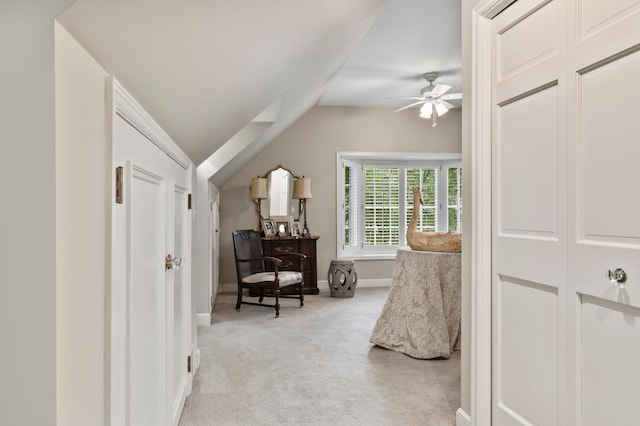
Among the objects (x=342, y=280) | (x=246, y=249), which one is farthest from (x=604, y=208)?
(x=342, y=280)

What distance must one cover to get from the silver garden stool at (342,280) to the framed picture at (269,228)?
94cm

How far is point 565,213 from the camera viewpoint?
1508mm

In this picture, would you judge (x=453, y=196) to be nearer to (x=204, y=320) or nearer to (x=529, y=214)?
(x=204, y=320)

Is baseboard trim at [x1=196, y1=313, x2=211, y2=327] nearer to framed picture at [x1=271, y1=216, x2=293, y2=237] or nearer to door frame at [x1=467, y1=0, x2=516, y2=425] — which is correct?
framed picture at [x1=271, y1=216, x2=293, y2=237]

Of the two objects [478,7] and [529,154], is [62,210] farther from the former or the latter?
[478,7]

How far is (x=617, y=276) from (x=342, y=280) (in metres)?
4.50

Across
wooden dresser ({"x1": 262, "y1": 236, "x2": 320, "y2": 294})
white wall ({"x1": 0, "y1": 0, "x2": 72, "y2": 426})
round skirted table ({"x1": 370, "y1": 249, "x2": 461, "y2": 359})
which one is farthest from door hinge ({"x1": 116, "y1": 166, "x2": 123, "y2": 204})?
wooden dresser ({"x1": 262, "y1": 236, "x2": 320, "y2": 294})

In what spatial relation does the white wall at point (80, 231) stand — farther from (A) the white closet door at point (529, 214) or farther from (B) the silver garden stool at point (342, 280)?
(B) the silver garden stool at point (342, 280)

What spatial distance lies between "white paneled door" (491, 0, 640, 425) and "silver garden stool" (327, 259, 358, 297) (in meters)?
3.78

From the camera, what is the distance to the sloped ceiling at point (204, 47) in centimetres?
84

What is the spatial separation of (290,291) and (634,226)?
4806mm

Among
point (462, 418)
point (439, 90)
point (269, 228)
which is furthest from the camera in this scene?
point (269, 228)

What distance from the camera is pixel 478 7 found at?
195cm

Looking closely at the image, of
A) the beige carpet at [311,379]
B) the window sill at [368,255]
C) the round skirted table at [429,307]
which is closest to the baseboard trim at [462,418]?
the beige carpet at [311,379]
